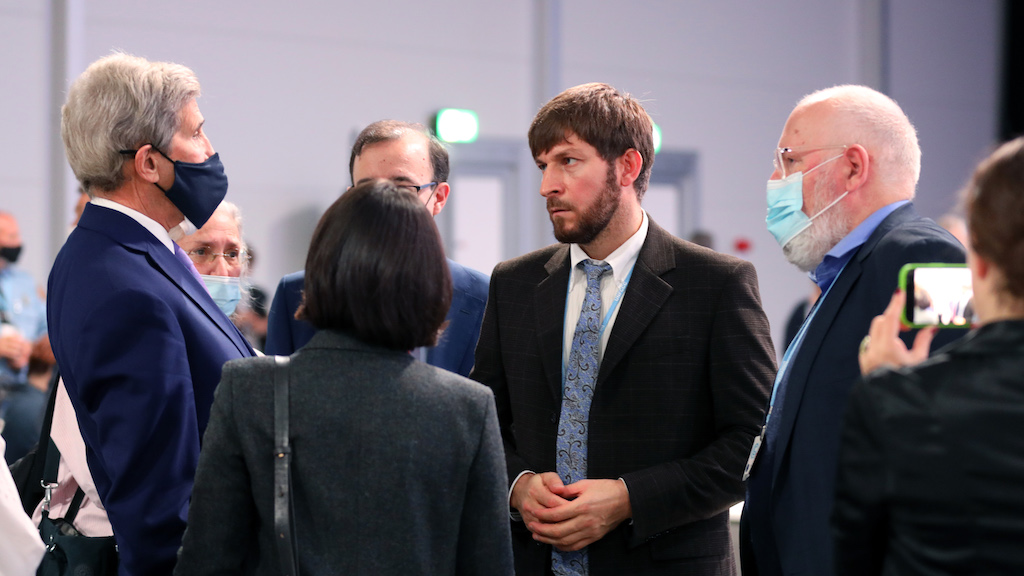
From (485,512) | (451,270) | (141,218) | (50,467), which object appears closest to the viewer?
(485,512)

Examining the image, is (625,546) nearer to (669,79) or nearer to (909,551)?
(909,551)

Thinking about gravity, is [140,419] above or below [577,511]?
above

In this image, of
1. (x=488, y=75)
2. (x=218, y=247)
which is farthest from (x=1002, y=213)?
(x=488, y=75)

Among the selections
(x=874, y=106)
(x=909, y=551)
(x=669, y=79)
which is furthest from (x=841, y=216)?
(x=669, y=79)

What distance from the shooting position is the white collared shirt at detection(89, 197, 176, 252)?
1.87 m

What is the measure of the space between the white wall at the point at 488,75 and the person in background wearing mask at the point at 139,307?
408 cm

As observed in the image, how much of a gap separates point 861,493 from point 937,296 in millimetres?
334

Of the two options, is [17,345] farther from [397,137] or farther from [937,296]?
[937,296]

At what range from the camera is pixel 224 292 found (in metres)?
2.48

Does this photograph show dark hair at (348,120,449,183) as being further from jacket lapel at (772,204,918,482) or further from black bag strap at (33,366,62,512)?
jacket lapel at (772,204,918,482)

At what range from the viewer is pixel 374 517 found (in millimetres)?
1367

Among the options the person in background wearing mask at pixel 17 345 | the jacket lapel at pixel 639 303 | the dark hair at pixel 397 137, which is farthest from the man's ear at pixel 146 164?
the person in background wearing mask at pixel 17 345

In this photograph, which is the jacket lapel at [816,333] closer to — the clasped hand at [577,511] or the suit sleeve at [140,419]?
the clasped hand at [577,511]

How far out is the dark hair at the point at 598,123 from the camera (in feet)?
7.07
